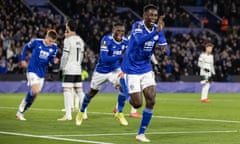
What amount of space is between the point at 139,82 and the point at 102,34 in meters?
28.7

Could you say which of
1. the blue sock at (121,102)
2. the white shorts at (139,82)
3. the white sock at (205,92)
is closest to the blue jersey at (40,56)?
the blue sock at (121,102)

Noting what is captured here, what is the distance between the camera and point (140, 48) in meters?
12.8

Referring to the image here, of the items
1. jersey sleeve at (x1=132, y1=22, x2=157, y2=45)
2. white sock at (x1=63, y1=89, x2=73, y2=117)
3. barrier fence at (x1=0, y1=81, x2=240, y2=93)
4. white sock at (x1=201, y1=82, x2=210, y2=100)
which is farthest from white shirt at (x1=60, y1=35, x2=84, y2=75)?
barrier fence at (x1=0, y1=81, x2=240, y2=93)

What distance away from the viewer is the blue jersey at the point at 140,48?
41.1ft

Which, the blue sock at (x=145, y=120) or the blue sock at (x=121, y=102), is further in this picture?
the blue sock at (x=121, y=102)

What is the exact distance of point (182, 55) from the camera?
139ft

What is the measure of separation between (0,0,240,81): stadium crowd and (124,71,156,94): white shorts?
73.7 feet

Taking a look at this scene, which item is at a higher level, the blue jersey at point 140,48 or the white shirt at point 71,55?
the blue jersey at point 140,48

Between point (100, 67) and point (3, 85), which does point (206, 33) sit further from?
point (100, 67)

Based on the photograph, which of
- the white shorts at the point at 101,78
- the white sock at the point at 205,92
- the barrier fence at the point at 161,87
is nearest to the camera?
the white shorts at the point at 101,78

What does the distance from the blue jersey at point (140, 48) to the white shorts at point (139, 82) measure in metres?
0.09

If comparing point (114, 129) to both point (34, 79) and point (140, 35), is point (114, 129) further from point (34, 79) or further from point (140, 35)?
point (34, 79)

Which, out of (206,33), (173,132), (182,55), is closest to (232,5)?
(206,33)

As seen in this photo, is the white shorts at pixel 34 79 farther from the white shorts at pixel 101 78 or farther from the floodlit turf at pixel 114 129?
the white shorts at pixel 101 78
